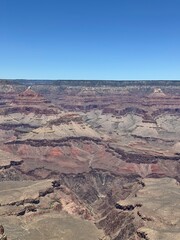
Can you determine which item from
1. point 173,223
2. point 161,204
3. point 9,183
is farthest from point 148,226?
point 9,183

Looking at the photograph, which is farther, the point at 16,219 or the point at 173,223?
the point at 16,219

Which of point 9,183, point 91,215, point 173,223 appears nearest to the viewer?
point 173,223

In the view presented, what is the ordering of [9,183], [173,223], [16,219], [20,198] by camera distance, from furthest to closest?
[9,183] < [20,198] < [16,219] < [173,223]

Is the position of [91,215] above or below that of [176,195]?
below

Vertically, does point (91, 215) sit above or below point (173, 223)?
below

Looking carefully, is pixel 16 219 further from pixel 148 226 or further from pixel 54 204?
pixel 148 226

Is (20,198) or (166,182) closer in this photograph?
(20,198)

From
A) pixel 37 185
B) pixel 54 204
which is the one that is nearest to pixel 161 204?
pixel 54 204

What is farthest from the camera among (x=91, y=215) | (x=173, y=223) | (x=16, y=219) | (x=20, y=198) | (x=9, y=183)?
(x=9, y=183)

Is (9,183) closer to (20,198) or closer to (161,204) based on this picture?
(20,198)
